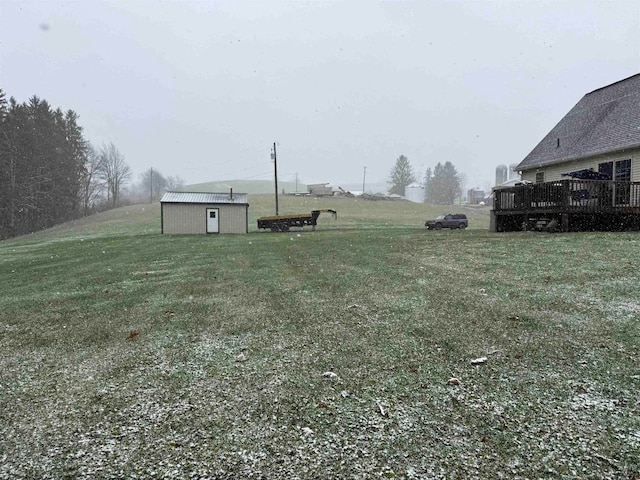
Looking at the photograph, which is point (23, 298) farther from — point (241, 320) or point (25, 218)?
point (25, 218)

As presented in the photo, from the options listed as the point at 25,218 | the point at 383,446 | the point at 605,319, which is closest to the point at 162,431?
the point at 383,446

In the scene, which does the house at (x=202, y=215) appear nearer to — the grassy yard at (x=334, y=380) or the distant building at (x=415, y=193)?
the grassy yard at (x=334, y=380)

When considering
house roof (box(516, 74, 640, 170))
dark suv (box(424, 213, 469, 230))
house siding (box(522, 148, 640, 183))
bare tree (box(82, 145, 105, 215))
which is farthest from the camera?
bare tree (box(82, 145, 105, 215))

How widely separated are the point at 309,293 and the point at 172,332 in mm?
2640

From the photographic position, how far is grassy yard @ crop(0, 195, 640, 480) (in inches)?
102

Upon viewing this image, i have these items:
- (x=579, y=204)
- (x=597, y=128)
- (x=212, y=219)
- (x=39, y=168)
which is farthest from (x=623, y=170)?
(x=39, y=168)

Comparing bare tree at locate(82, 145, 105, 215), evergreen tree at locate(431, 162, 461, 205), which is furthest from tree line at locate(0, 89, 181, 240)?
evergreen tree at locate(431, 162, 461, 205)

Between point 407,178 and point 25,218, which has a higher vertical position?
point 407,178

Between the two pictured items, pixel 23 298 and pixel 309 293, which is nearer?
pixel 309 293

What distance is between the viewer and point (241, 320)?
563 cm

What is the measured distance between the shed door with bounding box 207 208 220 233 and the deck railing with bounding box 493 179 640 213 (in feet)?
64.2

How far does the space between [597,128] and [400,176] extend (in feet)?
272

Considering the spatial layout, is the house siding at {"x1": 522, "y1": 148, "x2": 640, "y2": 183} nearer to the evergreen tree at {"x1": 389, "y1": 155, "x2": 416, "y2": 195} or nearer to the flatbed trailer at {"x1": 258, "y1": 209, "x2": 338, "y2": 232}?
the flatbed trailer at {"x1": 258, "y1": 209, "x2": 338, "y2": 232}

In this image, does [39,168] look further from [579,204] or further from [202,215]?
[579,204]
